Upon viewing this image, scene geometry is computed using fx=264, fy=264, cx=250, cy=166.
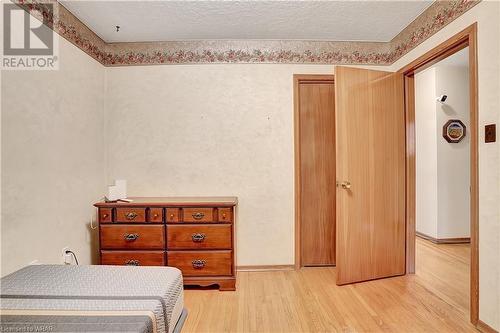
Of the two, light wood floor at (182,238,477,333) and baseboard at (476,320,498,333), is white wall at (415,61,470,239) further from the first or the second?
baseboard at (476,320,498,333)

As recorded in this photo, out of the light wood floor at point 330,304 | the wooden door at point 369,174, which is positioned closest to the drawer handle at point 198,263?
the light wood floor at point 330,304

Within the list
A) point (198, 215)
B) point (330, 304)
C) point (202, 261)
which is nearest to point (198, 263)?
point (202, 261)

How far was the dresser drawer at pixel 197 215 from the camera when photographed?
244 cm

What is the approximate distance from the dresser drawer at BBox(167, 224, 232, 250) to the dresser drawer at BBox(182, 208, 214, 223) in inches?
2.2

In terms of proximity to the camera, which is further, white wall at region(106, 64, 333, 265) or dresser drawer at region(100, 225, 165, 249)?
white wall at region(106, 64, 333, 265)

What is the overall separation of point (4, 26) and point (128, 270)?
175cm

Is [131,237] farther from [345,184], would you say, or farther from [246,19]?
[246,19]

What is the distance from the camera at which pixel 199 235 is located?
2.44m

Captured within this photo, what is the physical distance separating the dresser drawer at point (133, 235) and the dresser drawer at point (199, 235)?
0.34 feet

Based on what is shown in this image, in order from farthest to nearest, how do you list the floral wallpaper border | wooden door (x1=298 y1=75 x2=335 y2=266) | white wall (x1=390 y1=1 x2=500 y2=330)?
wooden door (x1=298 y1=75 x2=335 y2=266) → the floral wallpaper border → white wall (x1=390 y1=1 x2=500 y2=330)

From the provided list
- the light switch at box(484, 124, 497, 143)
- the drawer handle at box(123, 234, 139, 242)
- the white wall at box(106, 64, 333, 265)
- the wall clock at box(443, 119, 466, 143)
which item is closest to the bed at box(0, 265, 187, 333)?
the drawer handle at box(123, 234, 139, 242)

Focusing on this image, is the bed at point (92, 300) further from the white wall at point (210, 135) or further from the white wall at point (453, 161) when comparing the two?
the white wall at point (453, 161)

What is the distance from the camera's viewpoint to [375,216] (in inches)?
105

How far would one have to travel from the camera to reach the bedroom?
1826 millimetres
